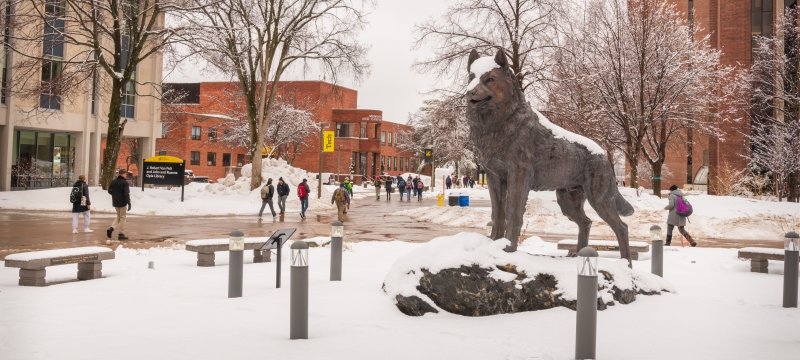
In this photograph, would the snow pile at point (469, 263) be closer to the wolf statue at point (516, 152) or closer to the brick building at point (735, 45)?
the wolf statue at point (516, 152)

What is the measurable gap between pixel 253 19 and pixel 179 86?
5469 cm

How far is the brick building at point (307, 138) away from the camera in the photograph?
224 feet

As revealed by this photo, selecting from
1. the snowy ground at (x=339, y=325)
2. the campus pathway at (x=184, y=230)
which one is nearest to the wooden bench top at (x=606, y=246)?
the snowy ground at (x=339, y=325)

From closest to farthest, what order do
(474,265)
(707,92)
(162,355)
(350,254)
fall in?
(162,355), (474,265), (350,254), (707,92)

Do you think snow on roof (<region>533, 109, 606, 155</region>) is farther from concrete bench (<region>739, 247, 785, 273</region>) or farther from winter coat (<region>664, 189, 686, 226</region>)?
winter coat (<region>664, 189, 686, 226</region>)

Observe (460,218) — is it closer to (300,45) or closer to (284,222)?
(284,222)

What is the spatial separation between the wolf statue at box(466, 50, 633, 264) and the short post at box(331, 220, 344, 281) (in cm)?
237

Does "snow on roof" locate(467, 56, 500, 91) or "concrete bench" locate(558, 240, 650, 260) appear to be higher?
"snow on roof" locate(467, 56, 500, 91)

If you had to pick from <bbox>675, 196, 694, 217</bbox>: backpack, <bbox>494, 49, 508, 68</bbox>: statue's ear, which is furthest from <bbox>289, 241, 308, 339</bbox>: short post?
<bbox>675, 196, 694, 217</bbox>: backpack

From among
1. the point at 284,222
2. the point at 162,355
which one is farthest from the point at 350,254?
the point at 284,222

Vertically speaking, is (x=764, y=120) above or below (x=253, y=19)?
below

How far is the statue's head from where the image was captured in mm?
7008

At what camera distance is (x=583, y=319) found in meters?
5.24

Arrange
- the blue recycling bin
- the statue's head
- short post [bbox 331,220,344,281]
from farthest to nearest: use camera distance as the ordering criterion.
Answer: the blue recycling bin < short post [bbox 331,220,344,281] < the statue's head
